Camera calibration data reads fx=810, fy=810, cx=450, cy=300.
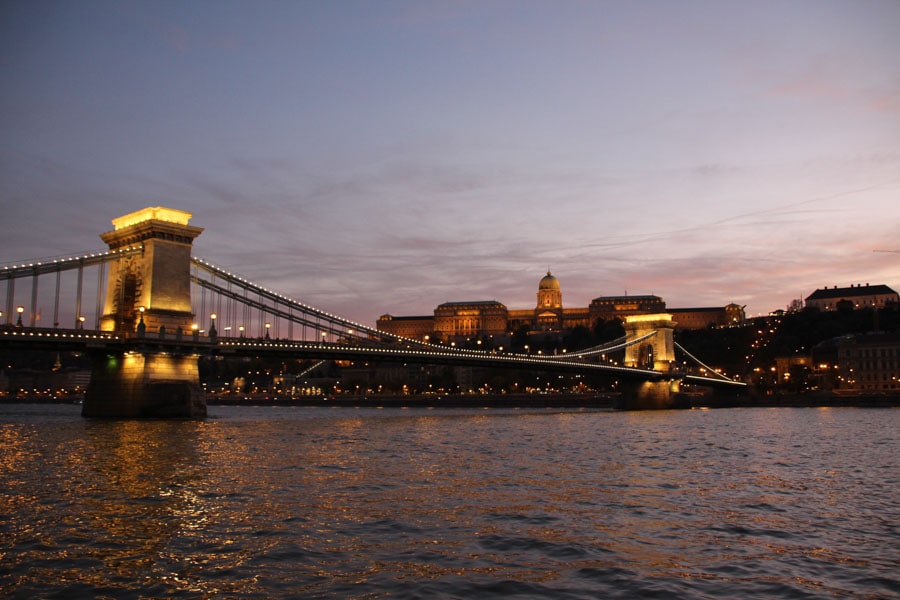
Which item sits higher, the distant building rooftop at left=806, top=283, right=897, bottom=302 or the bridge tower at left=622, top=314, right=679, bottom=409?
the distant building rooftop at left=806, top=283, right=897, bottom=302

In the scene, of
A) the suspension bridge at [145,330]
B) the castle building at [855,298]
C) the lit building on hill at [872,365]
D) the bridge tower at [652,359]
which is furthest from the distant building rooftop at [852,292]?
the suspension bridge at [145,330]

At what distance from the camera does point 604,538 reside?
13.4m

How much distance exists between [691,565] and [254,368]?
7457 inches

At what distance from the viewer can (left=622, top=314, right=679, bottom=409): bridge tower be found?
8906 cm

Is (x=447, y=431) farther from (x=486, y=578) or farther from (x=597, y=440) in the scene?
(x=486, y=578)

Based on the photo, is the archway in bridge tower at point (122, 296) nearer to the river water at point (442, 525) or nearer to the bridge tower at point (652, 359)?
the river water at point (442, 525)

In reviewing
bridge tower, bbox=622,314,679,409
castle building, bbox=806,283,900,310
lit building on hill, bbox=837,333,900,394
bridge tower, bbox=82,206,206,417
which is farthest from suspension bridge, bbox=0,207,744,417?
castle building, bbox=806,283,900,310

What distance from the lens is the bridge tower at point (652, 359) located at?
8906 cm

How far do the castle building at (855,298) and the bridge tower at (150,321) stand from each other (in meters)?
148

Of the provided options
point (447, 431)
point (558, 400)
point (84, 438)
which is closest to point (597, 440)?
point (447, 431)

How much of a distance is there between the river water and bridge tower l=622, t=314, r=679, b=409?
199ft

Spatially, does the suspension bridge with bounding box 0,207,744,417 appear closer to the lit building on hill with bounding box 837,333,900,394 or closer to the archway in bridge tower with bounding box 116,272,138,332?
the archway in bridge tower with bounding box 116,272,138,332

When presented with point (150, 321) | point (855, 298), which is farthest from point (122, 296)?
point (855, 298)

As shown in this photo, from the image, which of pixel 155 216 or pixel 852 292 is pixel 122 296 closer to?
pixel 155 216
